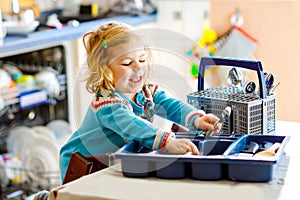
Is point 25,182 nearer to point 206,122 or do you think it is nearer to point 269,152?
point 206,122

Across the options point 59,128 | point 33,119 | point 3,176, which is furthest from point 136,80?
point 33,119

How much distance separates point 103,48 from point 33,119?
6.08 ft

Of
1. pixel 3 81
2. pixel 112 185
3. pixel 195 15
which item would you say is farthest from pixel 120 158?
pixel 195 15

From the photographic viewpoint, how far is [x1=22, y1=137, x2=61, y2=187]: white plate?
2.79 metres

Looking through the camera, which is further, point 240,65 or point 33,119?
point 33,119

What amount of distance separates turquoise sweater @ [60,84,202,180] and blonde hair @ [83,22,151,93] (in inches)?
1.1

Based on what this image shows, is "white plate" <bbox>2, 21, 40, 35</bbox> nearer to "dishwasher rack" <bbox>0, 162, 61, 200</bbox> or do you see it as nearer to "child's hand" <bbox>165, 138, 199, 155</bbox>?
"dishwasher rack" <bbox>0, 162, 61, 200</bbox>

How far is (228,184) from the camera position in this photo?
116cm

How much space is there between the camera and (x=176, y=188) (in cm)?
116

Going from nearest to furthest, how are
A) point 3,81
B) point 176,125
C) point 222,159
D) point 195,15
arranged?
point 222,159
point 176,125
point 3,81
point 195,15

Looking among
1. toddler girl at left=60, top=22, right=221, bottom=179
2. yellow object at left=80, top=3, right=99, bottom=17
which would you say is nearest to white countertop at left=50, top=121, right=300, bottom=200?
toddler girl at left=60, top=22, right=221, bottom=179

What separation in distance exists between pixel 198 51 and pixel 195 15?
0.47 metres

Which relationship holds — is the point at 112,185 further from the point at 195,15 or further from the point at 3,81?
the point at 195,15

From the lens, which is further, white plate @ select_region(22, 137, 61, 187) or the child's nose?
white plate @ select_region(22, 137, 61, 187)
